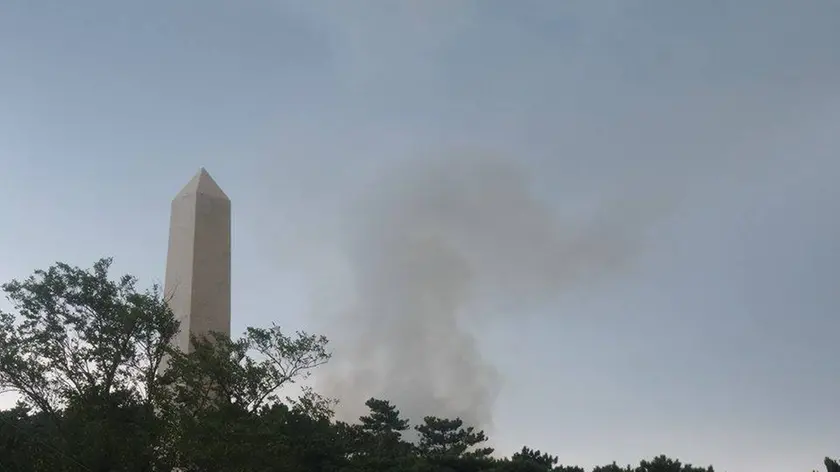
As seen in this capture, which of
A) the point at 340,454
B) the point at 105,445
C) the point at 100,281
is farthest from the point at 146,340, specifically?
the point at 340,454

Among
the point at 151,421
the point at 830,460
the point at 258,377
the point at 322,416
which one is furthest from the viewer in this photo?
the point at 322,416

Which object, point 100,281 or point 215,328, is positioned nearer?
point 100,281

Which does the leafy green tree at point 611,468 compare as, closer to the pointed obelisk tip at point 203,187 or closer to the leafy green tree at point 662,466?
the leafy green tree at point 662,466

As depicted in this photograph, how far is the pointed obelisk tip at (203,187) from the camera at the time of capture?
34.9 metres

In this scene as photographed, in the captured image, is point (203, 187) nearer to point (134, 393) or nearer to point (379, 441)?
point (134, 393)

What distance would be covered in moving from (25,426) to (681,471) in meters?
25.3

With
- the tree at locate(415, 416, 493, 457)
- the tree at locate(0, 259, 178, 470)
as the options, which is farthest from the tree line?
the tree at locate(415, 416, 493, 457)

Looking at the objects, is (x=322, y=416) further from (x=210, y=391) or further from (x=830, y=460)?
(x=830, y=460)

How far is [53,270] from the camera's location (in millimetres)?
27547

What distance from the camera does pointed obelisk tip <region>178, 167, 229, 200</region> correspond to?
34.9 m

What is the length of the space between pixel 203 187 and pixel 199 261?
350 cm

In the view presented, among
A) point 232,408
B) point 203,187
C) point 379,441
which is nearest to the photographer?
point 232,408

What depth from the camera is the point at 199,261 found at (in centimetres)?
3366

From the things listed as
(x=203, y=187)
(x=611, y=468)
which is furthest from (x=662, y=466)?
(x=203, y=187)
